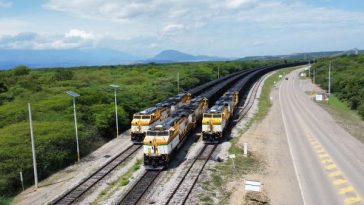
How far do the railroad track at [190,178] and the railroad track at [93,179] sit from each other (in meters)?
6.31

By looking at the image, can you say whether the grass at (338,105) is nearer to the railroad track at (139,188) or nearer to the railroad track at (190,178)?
the railroad track at (190,178)

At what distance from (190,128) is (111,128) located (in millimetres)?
10301

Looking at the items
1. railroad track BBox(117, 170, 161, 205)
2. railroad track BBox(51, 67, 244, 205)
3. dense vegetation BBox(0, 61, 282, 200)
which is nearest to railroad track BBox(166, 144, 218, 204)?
railroad track BBox(117, 170, 161, 205)

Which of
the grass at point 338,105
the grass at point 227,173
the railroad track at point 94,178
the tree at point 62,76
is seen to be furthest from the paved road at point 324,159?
the tree at point 62,76

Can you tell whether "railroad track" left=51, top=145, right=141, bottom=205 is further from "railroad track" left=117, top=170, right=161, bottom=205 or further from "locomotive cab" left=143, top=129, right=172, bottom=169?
"locomotive cab" left=143, top=129, right=172, bottom=169

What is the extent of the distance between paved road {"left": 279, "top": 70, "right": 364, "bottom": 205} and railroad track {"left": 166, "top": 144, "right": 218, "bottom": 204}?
24.1ft

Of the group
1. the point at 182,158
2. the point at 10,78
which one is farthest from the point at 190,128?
the point at 10,78

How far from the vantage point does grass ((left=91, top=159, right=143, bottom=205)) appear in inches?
950

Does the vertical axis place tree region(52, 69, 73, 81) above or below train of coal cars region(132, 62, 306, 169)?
above

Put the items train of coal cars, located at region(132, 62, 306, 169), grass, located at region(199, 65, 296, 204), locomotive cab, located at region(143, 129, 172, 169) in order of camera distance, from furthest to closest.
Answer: train of coal cars, located at region(132, 62, 306, 169) → locomotive cab, located at region(143, 129, 172, 169) → grass, located at region(199, 65, 296, 204)

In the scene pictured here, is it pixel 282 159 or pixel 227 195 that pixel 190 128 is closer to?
pixel 282 159

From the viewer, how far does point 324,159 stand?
103ft

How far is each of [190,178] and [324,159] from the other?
12488mm

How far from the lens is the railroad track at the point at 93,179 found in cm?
2388
